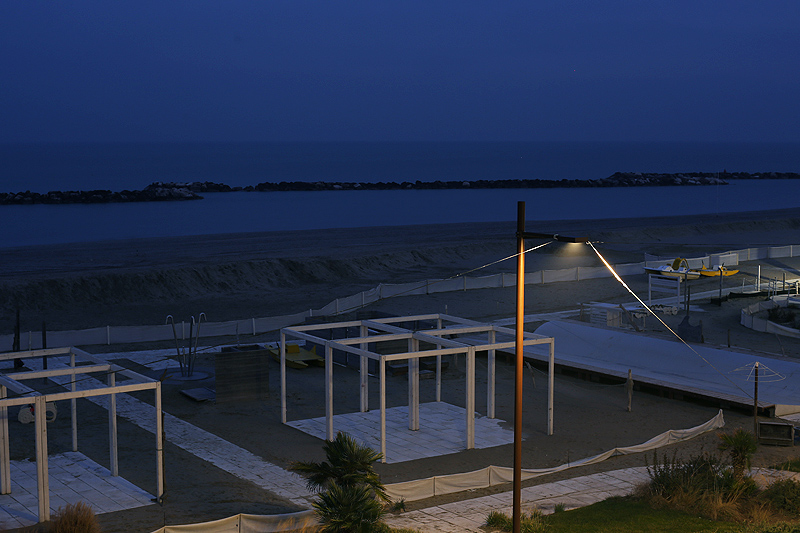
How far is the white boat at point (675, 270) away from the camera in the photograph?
143 ft

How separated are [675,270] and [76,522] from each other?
37.3 m

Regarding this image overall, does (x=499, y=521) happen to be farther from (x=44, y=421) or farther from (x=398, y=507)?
(x=44, y=421)

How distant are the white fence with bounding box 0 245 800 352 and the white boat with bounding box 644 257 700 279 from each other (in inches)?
78.6

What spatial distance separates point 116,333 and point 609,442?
18341 mm

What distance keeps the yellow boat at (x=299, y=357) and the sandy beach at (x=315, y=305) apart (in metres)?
0.44

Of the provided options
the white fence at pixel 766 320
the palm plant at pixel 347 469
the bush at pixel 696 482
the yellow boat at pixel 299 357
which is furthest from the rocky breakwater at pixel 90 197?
the bush at pixel 696 482

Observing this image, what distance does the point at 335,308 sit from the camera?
35.2m

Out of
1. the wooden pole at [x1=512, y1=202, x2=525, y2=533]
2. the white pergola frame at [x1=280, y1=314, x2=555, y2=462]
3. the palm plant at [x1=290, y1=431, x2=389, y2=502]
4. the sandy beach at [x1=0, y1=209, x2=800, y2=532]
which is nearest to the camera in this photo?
the wooden pole at [x1=512, y1=202, x2=525, y2=533]

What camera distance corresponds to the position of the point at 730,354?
2345 cm

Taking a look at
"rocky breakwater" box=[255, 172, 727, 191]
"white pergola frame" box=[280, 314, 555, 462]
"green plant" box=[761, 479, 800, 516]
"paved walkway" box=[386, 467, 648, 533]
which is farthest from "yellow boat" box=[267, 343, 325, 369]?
"rocky breakwater" box=[255, 172, 727, 191]

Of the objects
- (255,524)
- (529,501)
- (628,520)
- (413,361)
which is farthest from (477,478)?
(255,524)

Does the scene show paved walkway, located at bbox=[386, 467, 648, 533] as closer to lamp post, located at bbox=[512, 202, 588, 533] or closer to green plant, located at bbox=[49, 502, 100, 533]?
lamp post, located at bbox=[512, 202, 588, 533]

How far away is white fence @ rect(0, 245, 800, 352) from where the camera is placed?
2848 centimetres

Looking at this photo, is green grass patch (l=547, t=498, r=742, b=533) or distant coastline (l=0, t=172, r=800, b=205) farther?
distant coastline (l=0, t=172, r=800, b=205)
